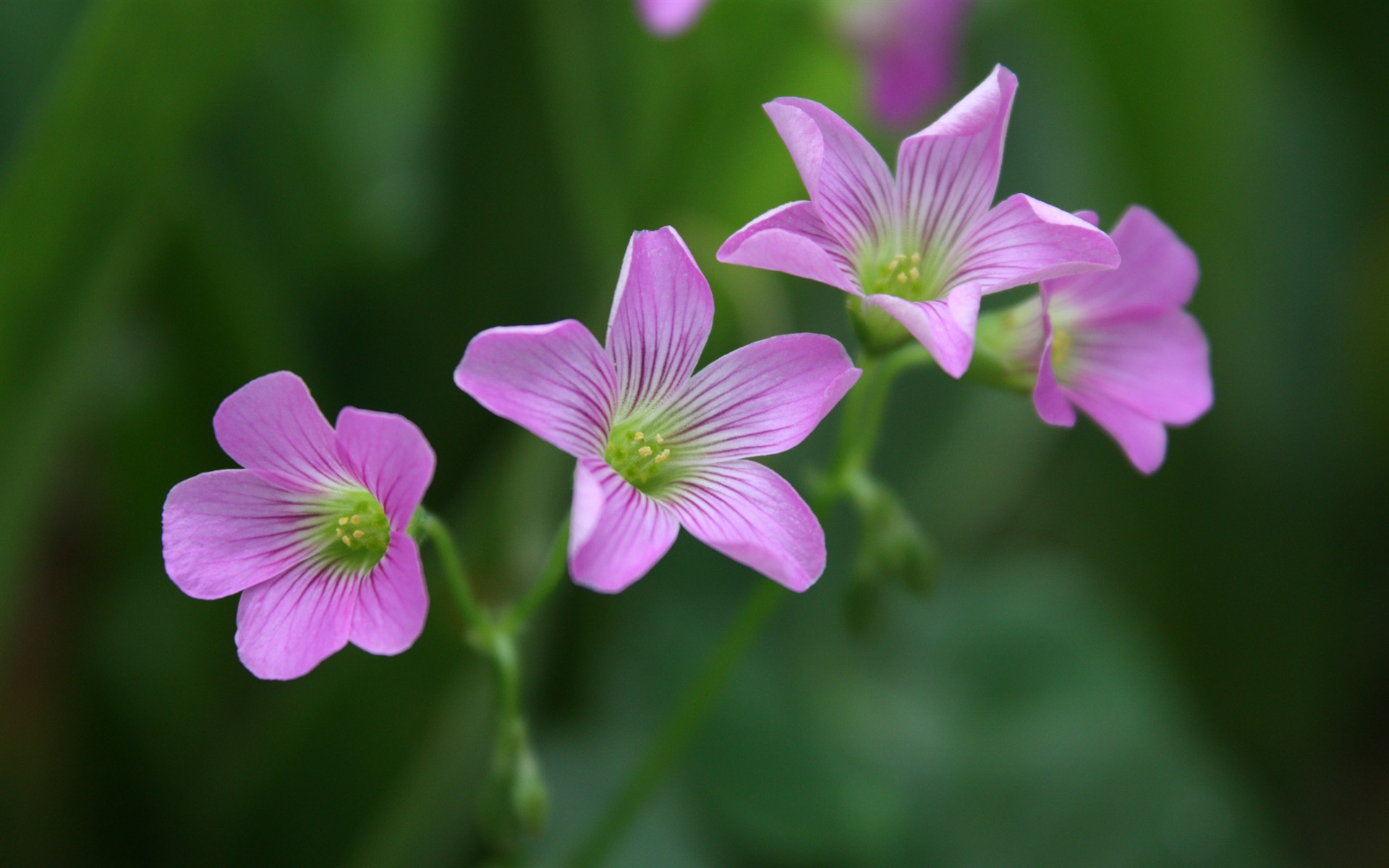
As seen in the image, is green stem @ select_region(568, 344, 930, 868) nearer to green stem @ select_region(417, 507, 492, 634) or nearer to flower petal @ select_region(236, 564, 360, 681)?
green stem @ select_region(417, 507, 492, 634)

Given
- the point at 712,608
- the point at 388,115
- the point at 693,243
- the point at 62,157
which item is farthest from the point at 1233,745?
the point at 62,157

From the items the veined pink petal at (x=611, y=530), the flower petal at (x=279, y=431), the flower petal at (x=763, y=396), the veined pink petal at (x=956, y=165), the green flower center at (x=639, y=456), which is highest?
the veined pink petal at (x=956, y=165)

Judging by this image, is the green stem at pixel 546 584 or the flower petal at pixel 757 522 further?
the green stem at pixel 546 584

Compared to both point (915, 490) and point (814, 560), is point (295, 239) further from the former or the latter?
point (814, 560)

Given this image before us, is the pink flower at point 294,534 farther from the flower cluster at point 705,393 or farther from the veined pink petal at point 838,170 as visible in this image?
Result: the veined pink petal at point 838,170

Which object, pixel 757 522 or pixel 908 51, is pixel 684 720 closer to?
pixel 757 522

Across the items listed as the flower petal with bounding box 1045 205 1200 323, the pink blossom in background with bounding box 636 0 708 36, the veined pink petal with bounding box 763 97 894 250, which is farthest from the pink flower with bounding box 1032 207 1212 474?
the pink blossom in background with bounding box 636 0 708 36

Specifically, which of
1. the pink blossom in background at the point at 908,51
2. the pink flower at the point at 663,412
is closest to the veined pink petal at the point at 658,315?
the pink flower at the point at 663,412

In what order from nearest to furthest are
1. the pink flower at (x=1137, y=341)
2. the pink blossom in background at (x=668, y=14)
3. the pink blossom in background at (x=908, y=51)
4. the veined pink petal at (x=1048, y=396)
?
the veined pink petal at (x=1048, y=396)
the pink flower at (x=1137, y=341)
the pink blossom in background at (x=668, y=14)
the pink blossom in background at (x=908, y=51)
